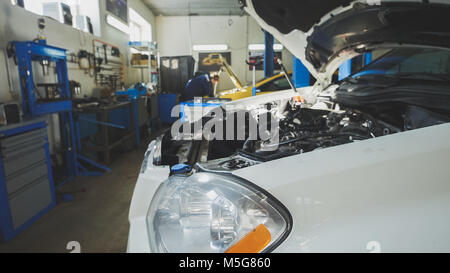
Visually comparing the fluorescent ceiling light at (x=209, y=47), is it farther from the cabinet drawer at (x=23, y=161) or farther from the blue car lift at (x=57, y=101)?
the cabinet drawer at (x=23, y=161)

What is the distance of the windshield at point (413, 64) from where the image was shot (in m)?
1.36

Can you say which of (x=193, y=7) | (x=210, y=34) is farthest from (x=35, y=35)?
(x=210, y=34)

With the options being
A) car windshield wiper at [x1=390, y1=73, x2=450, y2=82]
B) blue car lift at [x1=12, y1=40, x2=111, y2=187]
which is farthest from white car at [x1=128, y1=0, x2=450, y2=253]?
blue car lift at [x1=12, y1=40, x2=111, y2=187]

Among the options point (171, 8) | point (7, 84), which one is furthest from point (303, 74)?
point (171, 8)

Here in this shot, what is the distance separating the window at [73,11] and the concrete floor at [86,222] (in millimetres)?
2568

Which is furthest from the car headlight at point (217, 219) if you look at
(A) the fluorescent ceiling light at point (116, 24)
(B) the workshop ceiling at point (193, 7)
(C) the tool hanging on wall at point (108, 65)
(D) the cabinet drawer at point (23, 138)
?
(B) the workshop ceiling at point (193, 7)

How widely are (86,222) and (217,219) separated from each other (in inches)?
87.9

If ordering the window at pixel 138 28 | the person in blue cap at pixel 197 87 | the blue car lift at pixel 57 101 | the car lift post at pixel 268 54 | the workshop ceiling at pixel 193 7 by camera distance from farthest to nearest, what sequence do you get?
1. the workshop ceiling at pixel 193 7
2. the window at pixel 138 28
3. the person in blue cap at pixel 197 87
4. the car lift post at pixel 268 54
5. the blue car lift at pixel 57 101

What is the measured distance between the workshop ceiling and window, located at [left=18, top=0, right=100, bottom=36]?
363cm

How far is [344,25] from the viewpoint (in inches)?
59.9

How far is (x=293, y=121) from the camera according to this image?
5.91 feet

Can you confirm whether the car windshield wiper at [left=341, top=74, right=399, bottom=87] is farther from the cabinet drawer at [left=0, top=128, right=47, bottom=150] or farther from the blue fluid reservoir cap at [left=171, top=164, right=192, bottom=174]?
the cabinet drawer at [left=0, top=128, right=47, bottom=150]

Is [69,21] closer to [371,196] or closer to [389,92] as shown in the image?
[389,92]
